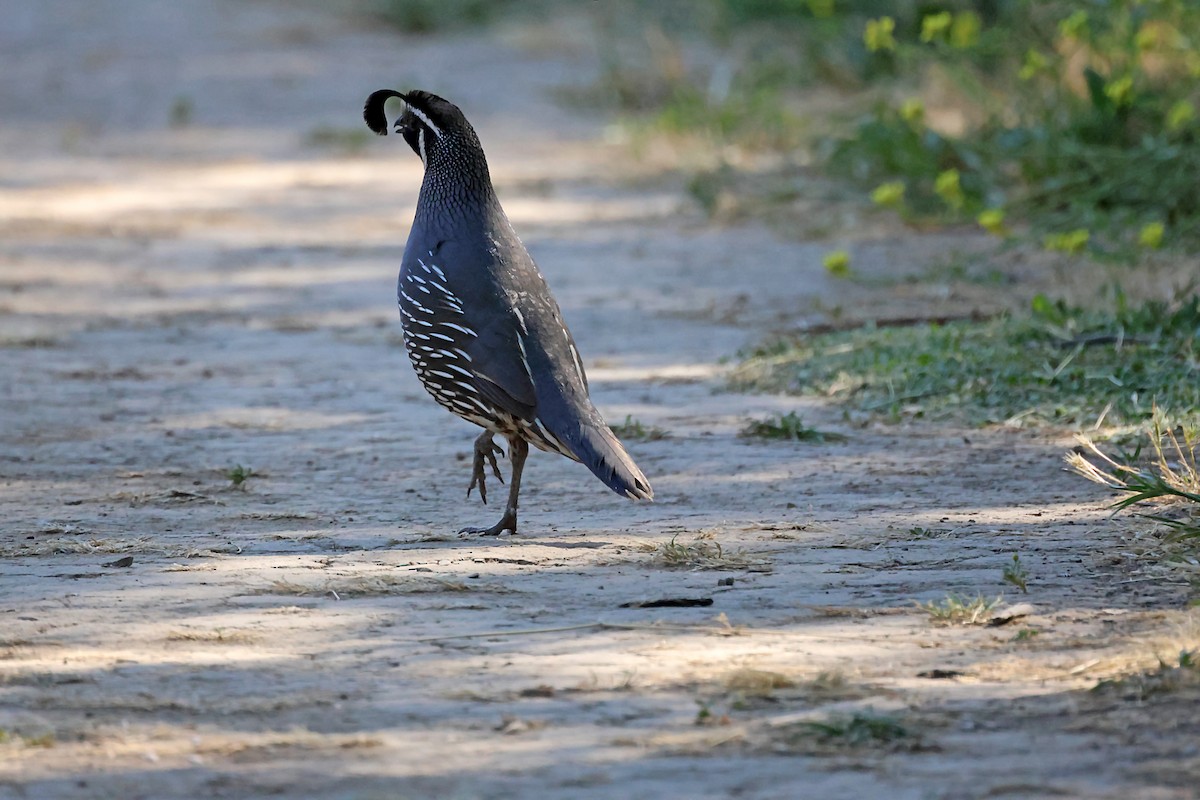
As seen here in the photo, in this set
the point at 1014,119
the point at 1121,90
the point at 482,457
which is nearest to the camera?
the point at 482,457

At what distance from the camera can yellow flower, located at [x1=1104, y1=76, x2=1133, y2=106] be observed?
29.2 ft

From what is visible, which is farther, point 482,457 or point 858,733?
point 482,457

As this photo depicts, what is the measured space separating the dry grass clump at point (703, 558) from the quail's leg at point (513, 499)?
47cm

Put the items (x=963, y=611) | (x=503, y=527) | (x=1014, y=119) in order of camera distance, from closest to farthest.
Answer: (x=963, y=611) → (x=503, y=527) → (x=1014, y=119)

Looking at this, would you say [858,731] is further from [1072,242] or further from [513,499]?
[1072,242]

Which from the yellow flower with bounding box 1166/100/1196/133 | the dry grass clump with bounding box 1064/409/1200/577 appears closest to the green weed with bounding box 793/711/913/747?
the dry grass clump with bounding box 1064/409/1200/577

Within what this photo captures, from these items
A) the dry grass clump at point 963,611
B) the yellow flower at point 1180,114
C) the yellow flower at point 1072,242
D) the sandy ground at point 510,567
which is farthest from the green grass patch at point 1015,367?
the dry grass clump at point 963,611

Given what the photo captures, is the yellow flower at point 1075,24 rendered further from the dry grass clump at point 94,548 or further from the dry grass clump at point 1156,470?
the dry grass clump at point 94,548

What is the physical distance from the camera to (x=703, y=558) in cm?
454

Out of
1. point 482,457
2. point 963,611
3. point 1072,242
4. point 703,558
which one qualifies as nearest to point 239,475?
point 482,457

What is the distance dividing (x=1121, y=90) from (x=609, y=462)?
536 cm

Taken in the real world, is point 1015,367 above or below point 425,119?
below

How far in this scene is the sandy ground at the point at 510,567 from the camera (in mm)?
3203

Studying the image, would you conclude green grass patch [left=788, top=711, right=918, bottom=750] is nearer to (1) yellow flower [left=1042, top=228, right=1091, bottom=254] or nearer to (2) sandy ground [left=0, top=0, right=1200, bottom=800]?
(2) sandy ground [left=0, top=0, right=1200, bottom=800]
